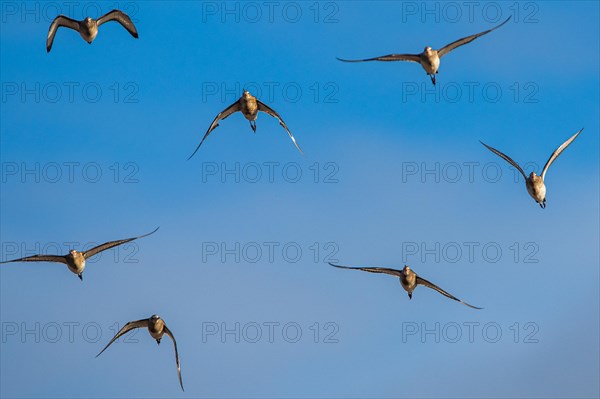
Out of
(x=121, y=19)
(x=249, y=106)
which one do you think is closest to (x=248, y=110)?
(x=249, y=106)

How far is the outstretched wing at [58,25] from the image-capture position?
33.9 m

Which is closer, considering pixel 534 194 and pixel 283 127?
pixel 534 194

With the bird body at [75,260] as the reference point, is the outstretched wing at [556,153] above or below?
above

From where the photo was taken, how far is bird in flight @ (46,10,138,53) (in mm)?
33375

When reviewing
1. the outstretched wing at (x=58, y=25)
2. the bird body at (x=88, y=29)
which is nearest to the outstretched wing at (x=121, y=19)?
the bird body at (x=88, y=29)

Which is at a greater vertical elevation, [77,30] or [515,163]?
[77,30]

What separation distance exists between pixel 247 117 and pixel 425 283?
25.7ft

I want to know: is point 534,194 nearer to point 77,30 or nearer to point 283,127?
point 283,127

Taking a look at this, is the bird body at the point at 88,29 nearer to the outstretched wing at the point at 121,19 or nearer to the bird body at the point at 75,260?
the outstretched wing at the point at 121,19

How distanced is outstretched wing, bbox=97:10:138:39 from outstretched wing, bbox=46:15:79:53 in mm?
834

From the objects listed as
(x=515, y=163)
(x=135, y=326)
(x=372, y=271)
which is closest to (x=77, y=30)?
(x=135, y=326)

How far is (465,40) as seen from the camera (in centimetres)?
3250

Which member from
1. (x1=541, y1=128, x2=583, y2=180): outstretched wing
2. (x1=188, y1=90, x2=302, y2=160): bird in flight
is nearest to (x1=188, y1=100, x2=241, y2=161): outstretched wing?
(x1=188, y1=90, x2=302, y2=160): bird in flight

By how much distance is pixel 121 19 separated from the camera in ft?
114
